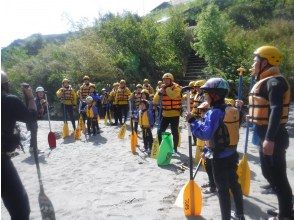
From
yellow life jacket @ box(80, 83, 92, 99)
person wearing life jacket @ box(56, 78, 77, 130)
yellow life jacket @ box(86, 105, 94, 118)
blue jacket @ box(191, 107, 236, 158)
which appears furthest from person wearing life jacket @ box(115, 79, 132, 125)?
blue jacket @ box(191, 107, 236, 158)

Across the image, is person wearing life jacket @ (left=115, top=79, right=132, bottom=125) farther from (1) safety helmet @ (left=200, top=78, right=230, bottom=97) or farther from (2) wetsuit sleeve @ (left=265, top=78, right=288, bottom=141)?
(2) wetsuit sleeve @ (left=265, top=78, right=288, bottom=141)

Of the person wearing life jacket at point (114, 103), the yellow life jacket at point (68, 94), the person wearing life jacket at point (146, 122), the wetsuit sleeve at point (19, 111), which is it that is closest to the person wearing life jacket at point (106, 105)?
the person wearing life jacket at point (114, 103)

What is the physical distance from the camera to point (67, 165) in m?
7.60

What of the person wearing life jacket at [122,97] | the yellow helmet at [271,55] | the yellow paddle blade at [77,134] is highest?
the yellow helmet at [271,55]

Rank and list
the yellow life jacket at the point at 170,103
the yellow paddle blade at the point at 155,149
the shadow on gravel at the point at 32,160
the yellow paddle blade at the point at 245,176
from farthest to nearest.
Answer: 1. the shadow on gravel at the point at 32,160
2. the yellow paddle blade at the point at 155,149
3. the yellow life jacket at the point at 170,103
4. the yellow paddle blade at the point at 245,176

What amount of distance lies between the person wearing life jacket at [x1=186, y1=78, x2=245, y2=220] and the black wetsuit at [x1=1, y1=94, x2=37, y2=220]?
5.12ft

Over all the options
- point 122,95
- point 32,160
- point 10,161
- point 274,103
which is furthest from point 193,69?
point 10,161

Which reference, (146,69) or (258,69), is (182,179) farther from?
(146,69)

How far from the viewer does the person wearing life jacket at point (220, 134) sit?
3400 mm

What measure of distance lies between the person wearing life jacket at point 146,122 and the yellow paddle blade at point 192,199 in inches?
148

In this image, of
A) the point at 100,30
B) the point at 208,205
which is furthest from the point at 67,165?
the point at 100,30

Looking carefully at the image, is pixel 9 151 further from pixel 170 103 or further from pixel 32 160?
pixel 32 160

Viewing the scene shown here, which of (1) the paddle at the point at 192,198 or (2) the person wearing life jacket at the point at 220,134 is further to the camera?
(1) the paddle at the point at 192,198

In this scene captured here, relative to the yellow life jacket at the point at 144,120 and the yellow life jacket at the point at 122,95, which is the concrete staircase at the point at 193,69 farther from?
the yellow life jacket at the point at 144,120
